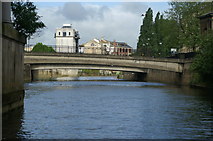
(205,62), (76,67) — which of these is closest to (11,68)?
(205,62)

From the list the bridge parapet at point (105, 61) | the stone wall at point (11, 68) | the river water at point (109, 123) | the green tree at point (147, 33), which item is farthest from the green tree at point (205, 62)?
the green tree at point (147, 33)

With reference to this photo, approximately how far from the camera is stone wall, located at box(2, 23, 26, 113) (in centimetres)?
2108

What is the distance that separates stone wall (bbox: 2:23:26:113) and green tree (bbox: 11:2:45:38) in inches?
59.6

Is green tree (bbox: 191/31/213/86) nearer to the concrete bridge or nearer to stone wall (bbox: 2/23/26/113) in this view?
the concrete bridge

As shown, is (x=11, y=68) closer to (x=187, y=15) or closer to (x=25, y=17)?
(x=25, y=17)

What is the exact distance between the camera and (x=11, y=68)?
75.6 feet

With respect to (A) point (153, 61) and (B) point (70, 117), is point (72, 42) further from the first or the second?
(B) point (70, 117)

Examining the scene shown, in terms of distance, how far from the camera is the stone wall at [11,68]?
2108 centimetres

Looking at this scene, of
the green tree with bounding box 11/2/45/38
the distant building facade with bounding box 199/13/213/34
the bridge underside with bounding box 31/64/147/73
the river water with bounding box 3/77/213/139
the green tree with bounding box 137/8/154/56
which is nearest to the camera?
the river water with bounding box 3/77/213/139

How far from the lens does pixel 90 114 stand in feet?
80.9

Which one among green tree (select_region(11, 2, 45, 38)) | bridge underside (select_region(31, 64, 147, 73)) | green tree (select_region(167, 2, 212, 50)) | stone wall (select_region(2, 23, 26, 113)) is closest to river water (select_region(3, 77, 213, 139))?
stone wall (select_region(2, 23, 26, 113))

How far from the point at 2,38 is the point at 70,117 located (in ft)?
17.8

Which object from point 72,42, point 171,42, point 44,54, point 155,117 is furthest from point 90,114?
A: point 72,42

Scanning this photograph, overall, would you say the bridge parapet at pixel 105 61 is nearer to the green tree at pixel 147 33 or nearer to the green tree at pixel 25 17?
the green tree at pixel 147 33
